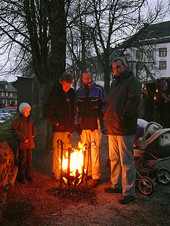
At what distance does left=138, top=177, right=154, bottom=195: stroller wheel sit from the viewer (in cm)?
475

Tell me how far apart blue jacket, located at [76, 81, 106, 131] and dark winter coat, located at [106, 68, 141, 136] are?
562mm

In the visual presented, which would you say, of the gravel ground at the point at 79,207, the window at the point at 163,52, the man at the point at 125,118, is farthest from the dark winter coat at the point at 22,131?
the window at the point at 163,52

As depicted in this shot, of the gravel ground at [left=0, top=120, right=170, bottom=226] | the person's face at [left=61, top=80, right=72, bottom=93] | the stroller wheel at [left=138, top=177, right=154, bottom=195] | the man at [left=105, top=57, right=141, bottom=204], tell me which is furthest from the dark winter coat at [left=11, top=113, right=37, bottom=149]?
the stroller wheel at [left=138, top=177, right=154, bottom=195]

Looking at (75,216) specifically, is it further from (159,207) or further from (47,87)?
(47,87)

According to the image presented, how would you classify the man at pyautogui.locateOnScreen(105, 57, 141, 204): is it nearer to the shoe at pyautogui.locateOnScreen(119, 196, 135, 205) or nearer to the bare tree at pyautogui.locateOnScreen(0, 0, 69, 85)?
the shoe at pyautogui.locateOnScreen(119, 196, 135, 205)

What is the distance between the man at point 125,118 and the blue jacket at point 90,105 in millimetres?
549

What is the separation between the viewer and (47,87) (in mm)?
8508

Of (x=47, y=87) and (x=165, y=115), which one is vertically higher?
(x=47, y=87)

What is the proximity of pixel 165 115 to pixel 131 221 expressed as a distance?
562cm

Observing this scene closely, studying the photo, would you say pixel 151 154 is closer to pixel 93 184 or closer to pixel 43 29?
pixel 93 184

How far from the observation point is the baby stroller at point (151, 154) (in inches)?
192

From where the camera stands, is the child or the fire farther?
the child

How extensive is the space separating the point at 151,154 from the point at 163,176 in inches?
32.5

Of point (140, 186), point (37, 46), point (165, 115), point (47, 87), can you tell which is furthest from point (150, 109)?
point (140, 186)
